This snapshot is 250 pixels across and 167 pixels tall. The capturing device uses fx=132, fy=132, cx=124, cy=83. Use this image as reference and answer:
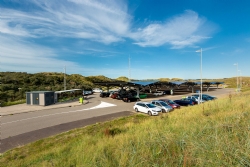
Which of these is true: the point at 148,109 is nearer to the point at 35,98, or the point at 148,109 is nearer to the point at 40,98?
the point at 40,98

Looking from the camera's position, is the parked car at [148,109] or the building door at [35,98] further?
the building door at [35,98]

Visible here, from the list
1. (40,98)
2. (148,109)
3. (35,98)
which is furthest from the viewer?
(35,98)

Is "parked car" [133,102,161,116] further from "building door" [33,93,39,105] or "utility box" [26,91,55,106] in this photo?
"building door" [33,93,39,105]

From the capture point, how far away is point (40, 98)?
80.8ft

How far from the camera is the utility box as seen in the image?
24422mm

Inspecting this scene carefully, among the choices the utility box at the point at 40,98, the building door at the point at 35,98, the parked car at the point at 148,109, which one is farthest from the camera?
the building door at the point at 35,98

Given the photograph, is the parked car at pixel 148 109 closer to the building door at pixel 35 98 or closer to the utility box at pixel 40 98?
the utility box at pixel 40 98

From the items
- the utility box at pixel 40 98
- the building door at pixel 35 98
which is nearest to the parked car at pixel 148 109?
the utility box at pixel 40 98

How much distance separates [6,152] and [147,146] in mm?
8597

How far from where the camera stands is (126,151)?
12.9ft

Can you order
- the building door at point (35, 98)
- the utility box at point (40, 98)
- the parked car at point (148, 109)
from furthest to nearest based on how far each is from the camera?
the building door at point (35, 98), the utility box at point (40, 98), the parked car at point (148, 109)

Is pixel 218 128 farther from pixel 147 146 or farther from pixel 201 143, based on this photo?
pixel 147 146

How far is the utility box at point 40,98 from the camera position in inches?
961

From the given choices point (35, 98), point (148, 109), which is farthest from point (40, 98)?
point (148, 109)
